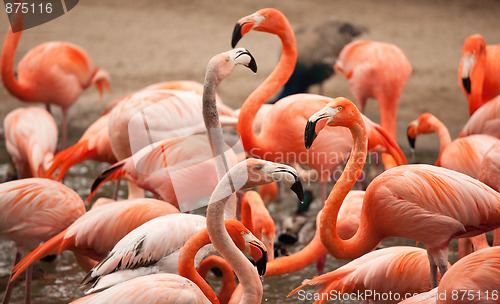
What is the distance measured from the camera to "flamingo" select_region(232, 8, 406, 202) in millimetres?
4059

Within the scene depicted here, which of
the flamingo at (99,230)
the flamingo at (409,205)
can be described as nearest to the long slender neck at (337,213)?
the flamingo at (409,205)

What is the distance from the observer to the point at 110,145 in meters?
4.46

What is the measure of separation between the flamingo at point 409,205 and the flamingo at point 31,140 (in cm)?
226

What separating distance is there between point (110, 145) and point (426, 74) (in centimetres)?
439

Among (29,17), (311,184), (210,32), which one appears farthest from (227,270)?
(210,32)

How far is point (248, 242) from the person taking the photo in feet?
9.41

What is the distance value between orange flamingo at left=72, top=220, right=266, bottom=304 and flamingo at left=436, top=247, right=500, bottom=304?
0.74m

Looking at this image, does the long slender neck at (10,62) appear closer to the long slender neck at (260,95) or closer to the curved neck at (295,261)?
the long slender neck at (260,95)

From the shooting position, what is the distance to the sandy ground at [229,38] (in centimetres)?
717

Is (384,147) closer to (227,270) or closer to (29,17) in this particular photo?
(227,270)

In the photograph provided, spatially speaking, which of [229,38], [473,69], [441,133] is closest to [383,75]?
[473,69]

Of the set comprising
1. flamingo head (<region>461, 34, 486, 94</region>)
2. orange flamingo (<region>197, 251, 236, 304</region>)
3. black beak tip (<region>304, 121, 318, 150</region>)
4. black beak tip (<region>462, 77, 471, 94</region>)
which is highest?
black beak tip (<region>304, 121, 318, 150</region>)

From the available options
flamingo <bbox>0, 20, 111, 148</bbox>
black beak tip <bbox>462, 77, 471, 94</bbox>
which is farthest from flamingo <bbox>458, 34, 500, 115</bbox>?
flamingo <bbox>0, 20, 111, 148</bbox>

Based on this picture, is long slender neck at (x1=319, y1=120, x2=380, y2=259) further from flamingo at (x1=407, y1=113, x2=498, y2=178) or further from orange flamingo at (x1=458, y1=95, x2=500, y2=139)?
orange flamingo at (x1=458, y1=95, x2=500, y2=139)
